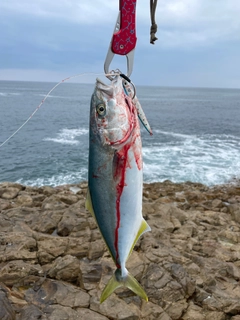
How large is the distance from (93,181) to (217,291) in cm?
508

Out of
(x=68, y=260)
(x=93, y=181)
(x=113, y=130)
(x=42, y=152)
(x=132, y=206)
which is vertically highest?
(x=113, y=130)

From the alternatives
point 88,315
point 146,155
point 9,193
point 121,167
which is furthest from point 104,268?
point 146,155

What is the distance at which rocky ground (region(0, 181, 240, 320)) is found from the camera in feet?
18.6

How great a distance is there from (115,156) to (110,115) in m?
0.36

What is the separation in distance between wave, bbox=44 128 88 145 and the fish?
88.9ft

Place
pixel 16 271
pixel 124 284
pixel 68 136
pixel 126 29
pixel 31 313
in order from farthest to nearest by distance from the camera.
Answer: pixel 68 136, pixel 16 271, pixel 31 313, pixel 124 284, pixel 126 29

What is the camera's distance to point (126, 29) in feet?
9.61

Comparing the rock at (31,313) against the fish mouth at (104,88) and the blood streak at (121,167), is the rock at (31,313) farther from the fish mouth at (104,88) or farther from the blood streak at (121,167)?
the fish mouth at (104,88)

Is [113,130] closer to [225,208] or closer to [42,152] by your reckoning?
[225,208]

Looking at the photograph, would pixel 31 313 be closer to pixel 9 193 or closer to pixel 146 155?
pixel 9 193

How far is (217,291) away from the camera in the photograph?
21.7 feet

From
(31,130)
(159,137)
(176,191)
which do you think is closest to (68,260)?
(176,191)

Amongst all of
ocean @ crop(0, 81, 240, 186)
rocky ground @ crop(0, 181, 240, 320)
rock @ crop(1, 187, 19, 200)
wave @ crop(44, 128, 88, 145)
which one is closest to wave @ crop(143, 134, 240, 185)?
ocean @ crop(0, 81, 240, 186)

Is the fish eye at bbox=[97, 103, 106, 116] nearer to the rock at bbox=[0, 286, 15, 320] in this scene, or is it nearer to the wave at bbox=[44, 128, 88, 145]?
the rock at bbox=[0, 286, 15, 320]
